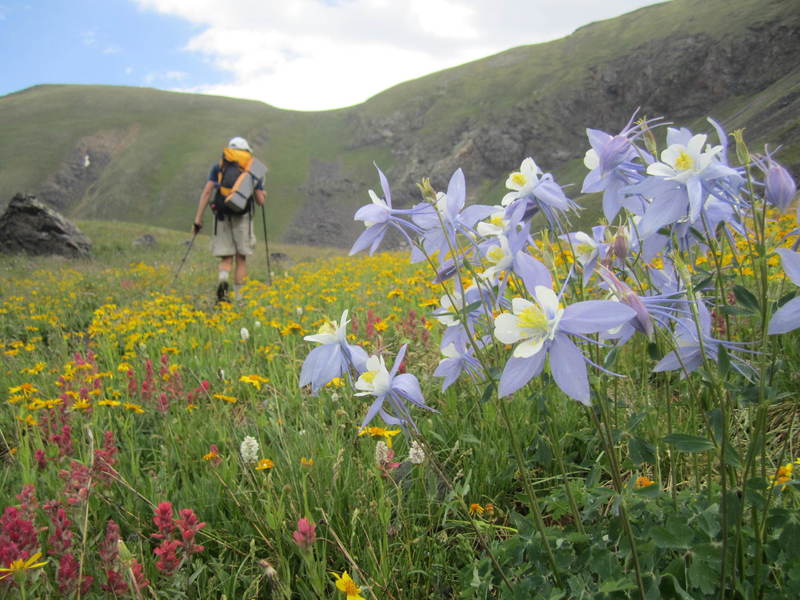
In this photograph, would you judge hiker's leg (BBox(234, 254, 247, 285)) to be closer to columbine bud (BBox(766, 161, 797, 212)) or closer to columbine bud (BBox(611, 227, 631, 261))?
columbine bud (BBox(611, 227, 631, 261))

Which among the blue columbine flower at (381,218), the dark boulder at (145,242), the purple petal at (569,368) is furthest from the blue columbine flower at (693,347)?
the dark boulder at (145,242)

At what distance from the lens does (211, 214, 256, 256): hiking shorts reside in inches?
310

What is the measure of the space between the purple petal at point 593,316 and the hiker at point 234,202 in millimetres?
7265

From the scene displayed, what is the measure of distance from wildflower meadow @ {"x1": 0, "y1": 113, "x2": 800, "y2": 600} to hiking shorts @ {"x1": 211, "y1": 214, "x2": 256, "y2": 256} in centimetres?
477

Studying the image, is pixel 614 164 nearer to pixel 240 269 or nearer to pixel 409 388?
pixel 409 388

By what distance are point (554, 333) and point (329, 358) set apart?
1.80 feet

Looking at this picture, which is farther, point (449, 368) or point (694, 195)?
point (449, 368)

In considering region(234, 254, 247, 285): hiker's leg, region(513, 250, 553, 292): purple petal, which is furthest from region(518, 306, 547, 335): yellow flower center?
region(234, 254, 247, 285): hiker's leg

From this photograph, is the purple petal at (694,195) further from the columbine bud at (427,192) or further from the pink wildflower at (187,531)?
the pink wildflower at (187,531)

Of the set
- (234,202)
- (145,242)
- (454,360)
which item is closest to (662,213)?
(454,360)

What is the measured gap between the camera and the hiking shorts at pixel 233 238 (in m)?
7.88

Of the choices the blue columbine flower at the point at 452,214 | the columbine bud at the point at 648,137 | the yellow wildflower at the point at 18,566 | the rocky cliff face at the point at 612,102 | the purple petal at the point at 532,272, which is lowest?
the yellow wildflower at the point at 18,566

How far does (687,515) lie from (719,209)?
70 centimetres

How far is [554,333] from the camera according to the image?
0.83 meters
